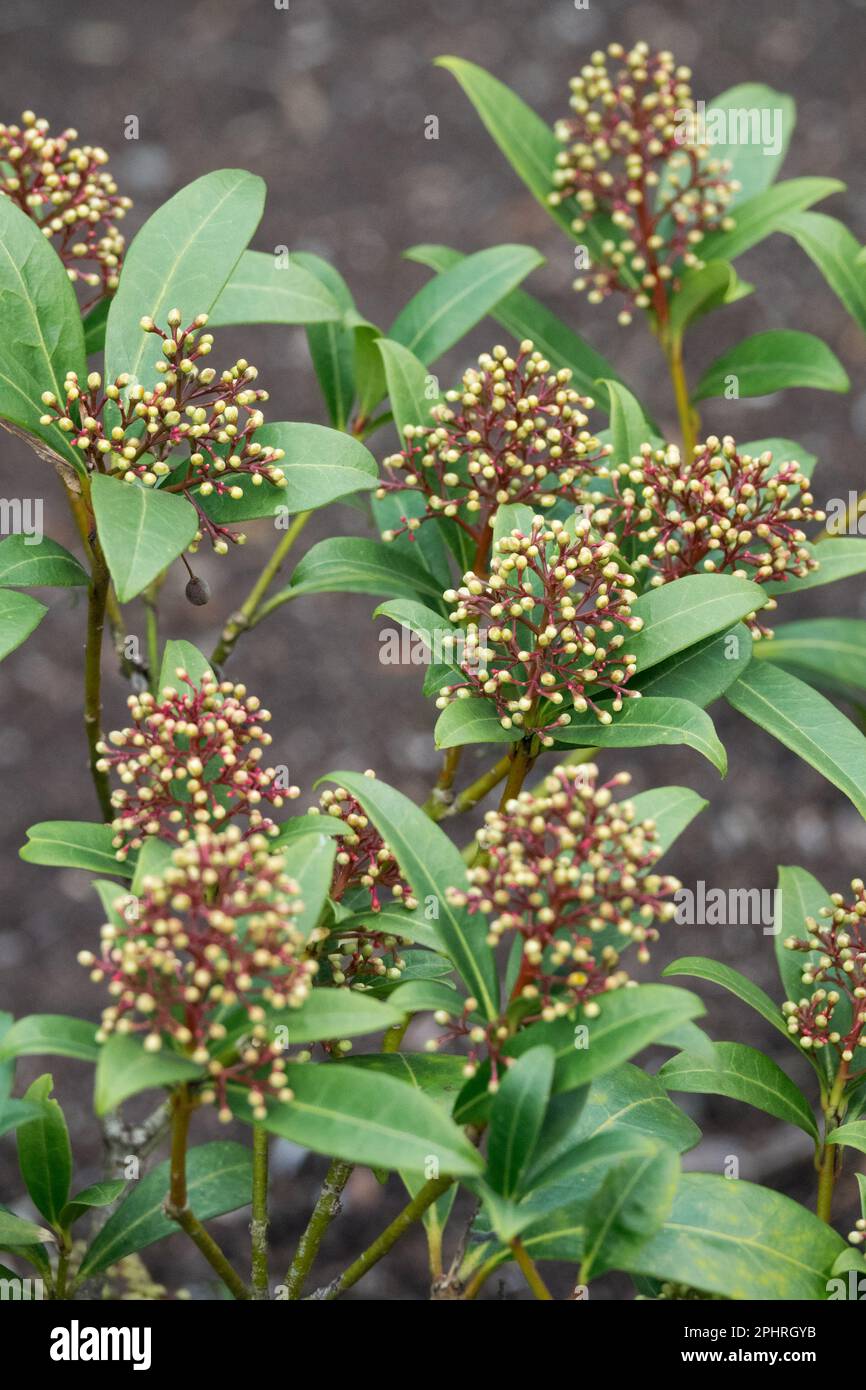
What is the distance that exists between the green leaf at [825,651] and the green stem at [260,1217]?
1867 mm

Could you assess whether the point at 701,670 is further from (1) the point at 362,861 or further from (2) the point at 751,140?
(2) the point at 751,140

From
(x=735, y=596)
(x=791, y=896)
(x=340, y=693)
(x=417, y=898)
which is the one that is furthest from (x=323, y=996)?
(x=340, y=693)

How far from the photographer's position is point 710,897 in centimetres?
603

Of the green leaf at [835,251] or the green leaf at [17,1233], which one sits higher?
the green leaf at [835,251]

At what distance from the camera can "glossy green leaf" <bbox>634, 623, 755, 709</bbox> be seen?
9.41 feet

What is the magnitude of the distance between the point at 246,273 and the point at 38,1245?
210cm

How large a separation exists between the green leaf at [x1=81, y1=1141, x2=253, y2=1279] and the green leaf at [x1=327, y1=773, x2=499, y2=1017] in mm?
973

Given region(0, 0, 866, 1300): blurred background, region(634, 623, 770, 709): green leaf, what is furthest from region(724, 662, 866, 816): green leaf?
region(0, 0, 866, 1300): blurred background

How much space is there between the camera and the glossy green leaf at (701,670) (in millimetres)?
2869

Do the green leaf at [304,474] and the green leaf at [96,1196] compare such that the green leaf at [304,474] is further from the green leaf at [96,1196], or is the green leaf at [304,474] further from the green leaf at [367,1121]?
the green leaf at [96,1196]

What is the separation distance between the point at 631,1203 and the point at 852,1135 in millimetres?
607

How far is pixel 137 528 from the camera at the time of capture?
2.51 metres

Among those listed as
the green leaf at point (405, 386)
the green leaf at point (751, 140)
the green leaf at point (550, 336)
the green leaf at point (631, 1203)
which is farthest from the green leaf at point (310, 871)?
the green leaf at point (751, 140)
